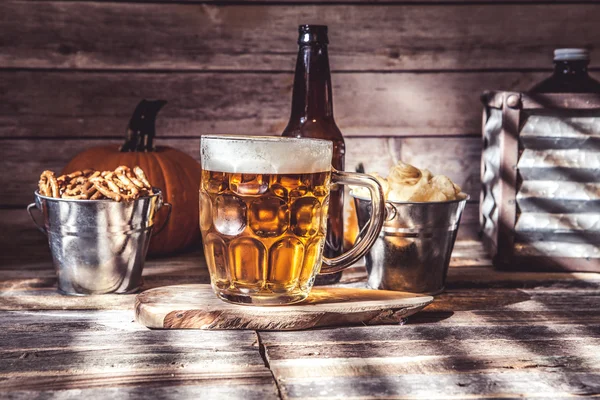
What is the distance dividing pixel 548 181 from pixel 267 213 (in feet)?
2.12

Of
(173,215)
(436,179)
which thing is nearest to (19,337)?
(173,215)

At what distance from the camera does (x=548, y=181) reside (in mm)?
1417

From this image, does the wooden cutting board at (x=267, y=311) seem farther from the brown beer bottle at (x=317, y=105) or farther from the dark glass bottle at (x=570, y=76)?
the dark glass bottle at (x=570, y=76)

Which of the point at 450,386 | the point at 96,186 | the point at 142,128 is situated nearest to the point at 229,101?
the point at 142,128

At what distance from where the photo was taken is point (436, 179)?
1258 millimetres

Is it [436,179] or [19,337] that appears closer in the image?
[19,337]

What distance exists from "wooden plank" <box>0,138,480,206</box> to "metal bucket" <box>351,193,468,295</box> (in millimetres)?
528

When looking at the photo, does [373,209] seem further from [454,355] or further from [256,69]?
[256,69]

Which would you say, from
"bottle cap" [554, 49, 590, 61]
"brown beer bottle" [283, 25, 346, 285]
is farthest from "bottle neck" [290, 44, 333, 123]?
"bottle cap" [554, 49, 590, 61]

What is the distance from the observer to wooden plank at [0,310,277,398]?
0.85 metres

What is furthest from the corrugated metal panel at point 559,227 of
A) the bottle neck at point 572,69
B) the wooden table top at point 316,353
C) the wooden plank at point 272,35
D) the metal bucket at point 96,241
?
the metal bucket at point 96,241

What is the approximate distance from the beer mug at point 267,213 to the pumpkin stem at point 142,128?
51 cm

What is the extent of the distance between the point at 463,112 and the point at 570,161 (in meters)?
0.42

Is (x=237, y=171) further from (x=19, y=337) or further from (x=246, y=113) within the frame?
(x=246, y=113)
